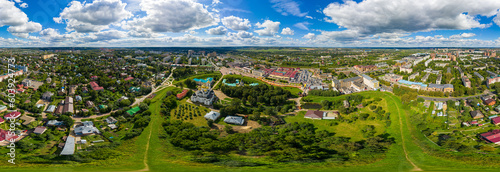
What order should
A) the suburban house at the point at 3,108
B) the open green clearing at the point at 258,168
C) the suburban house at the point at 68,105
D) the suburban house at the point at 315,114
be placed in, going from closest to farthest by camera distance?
the open green clearing at the point at 258,168
the suburban house at the point at 3,108
the suburban house at the point at 68,105
the suburban house at the point at 315,114

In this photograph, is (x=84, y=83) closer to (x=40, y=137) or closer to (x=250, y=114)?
(x=40, y=137)

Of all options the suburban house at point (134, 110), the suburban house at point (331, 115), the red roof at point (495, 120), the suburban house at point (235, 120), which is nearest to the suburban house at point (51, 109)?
the suburban house at point (134, 110)

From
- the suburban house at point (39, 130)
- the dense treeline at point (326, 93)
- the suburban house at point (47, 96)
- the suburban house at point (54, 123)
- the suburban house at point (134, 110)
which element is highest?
the dense treeline at point (326, 93)

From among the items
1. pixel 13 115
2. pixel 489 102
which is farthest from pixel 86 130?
pixel 489 102

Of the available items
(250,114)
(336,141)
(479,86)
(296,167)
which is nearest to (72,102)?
(250,114)

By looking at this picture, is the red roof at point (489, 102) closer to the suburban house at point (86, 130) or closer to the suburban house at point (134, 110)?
the suburban house at point (134, 110)

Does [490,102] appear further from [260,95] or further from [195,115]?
[195,115]
